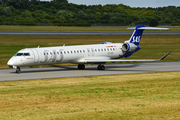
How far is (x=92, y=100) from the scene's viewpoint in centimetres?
1775

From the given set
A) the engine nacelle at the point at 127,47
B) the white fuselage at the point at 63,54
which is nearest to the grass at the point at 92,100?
the white fuselage at the point at 63,54

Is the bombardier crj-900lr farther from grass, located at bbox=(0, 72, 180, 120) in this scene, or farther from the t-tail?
grass, located at bbox=(0, 72, 180, 120)

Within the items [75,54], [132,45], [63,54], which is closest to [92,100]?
[63,54]

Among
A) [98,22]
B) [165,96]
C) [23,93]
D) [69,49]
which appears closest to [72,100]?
[23,93]

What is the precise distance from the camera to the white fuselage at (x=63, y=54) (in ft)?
102

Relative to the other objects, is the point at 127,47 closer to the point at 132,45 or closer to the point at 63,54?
the point at 132,45

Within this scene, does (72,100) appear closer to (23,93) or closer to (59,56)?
(23,93)

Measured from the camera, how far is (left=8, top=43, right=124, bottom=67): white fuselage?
31.0 metres

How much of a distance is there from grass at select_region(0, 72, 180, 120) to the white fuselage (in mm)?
6671

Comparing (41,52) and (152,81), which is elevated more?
(41,52)

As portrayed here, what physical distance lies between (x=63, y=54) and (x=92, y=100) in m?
16.0

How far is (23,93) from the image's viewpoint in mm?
19984

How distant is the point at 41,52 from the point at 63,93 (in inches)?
505

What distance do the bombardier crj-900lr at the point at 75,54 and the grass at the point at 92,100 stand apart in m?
6.73
